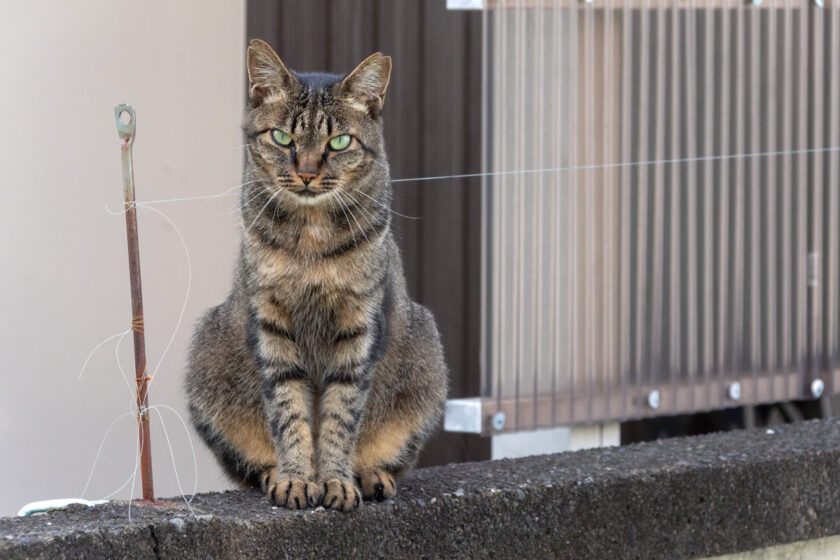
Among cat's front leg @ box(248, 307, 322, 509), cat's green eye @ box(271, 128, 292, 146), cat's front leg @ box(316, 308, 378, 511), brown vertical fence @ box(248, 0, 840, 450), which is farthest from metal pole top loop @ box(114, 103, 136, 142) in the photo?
brown vertical fence @ box(248, 0, 840, 450)

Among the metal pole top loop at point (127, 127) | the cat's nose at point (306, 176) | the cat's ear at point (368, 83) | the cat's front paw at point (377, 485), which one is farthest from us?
the cat's front paw at point (377, 485)

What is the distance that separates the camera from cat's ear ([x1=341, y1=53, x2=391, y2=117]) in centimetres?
243

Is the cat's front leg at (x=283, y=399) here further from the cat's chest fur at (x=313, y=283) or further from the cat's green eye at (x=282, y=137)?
the cat's green eye at (x=282, y=137)

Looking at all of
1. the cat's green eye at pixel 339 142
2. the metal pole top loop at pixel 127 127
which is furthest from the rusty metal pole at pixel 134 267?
the cat's green eye at pixel 339 142

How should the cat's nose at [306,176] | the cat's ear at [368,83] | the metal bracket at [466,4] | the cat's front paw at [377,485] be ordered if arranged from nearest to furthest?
the cat's nose at [306,176]
the cat's ear at [368,83]
the cat's front paw at [377,485]
the metal bracket at [466,4]

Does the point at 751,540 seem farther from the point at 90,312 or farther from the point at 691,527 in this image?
the point at 90,312

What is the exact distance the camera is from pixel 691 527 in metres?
2.86

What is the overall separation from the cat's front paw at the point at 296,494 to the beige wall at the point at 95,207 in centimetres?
109

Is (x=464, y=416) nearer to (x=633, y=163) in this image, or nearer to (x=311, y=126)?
(x=633, y=163)

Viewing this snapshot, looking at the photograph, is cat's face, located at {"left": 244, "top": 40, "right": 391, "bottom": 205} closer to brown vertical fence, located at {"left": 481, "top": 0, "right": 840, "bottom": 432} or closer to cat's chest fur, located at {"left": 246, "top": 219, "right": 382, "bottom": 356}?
cat's chest fur, located at {"left": 246, "top": 219, "right": 382, "bottom": 356}

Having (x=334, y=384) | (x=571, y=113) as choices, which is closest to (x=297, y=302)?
(x=334, y=384)

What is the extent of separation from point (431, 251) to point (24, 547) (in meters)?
1.78

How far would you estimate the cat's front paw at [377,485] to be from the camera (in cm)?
254

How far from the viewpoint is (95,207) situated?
3.39m
